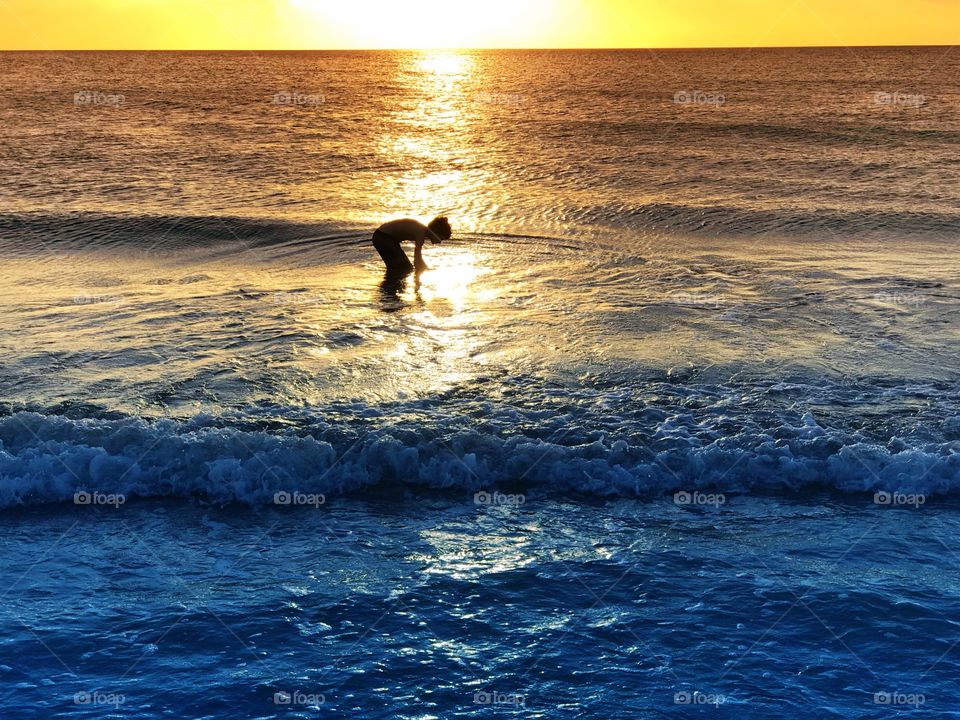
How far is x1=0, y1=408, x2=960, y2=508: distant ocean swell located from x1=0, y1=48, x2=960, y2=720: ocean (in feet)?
0.11

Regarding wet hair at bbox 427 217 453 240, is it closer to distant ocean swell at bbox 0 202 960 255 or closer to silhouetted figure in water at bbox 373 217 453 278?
silhouetted figure in water at bbox 373 217 453 278

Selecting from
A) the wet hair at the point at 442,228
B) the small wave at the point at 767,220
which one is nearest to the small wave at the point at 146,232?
the wet hair at the point at 442,228

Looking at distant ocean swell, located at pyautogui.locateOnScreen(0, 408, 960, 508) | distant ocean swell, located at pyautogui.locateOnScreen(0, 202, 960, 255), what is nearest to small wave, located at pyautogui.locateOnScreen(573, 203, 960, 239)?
distant ocean swell, located at pyautogui.locateOnScreen(0, 202, 960, 255)

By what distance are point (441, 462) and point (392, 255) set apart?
279 inches

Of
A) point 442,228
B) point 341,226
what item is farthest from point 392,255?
point 341,226

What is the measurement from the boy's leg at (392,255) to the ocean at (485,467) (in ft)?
0.93

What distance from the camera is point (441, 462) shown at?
25.9 ft

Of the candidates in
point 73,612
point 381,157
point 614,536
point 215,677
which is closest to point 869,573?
point 614,536

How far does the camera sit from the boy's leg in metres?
14.2

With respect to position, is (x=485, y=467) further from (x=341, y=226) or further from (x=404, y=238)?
(x=341, y=226)

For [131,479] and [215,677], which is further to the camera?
[131,479]

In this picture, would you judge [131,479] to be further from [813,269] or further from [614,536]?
[813,269]

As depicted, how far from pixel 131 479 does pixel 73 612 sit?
211 cm

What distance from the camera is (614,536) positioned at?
676 cm
